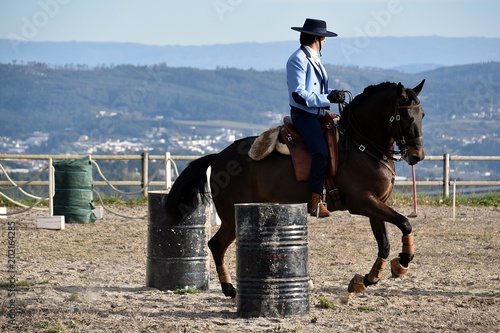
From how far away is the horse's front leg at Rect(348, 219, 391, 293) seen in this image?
8.30m

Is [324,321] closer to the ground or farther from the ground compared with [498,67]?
closer to the ground

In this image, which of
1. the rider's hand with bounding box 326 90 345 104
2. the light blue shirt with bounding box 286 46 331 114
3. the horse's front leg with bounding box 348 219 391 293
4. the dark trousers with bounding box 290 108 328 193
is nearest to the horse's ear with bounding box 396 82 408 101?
the rider's hand with bounding box 326 90 345 104

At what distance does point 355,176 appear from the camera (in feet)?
27.5

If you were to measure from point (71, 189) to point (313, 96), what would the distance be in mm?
8942

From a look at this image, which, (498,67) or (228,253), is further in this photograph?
(498,67)

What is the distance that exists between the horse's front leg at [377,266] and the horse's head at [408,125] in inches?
27.4

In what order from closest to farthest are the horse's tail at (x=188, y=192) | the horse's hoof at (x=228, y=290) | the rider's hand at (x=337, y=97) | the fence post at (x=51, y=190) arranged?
the rider's hand at (x=337, y=97)
the horse's hoof at (x=228, y=290)
the horse's tail at (x=188, y=192)
the fence post at (x=51, y=190)

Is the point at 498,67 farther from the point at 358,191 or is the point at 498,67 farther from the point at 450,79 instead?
the point at 358,191

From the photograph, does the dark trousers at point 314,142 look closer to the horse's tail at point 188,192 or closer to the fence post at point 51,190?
the horse's tail at point 188,192

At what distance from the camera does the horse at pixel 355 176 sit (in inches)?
325

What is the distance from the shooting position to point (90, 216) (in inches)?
659

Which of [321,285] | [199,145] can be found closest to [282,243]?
[321,285]

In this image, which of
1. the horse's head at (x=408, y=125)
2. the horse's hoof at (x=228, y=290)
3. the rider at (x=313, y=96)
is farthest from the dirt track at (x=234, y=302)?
the horse's head at (x=408, y=125)

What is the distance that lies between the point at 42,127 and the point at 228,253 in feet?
349
